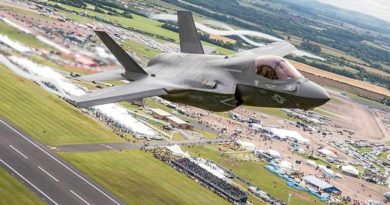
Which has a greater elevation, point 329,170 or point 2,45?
point 2,45

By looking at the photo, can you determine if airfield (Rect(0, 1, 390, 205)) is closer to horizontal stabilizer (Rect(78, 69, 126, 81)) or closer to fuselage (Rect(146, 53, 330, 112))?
horizontal stabilizer (Rect(78, 69, 126, 81))

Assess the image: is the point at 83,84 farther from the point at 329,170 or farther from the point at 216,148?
the point at 329,170

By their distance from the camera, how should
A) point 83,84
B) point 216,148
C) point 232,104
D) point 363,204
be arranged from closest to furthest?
point 232,104 < point 363,204 < point 216,148 < point 83,84

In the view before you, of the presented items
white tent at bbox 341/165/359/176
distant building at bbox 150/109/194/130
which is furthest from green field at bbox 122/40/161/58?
white tent at bbox 341/165/359/176

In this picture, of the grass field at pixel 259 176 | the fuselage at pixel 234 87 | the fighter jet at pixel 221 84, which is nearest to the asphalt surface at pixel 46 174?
the grass field at pixel 259 176

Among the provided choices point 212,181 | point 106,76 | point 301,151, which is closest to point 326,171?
point 301,151

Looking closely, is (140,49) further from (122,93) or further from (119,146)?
(122,93)

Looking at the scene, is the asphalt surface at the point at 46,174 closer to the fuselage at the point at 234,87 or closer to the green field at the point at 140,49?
the fuselage at the point at 234,87

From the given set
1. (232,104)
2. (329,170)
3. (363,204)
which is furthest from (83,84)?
(232,104)

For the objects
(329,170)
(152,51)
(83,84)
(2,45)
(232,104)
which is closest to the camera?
(232,104)
